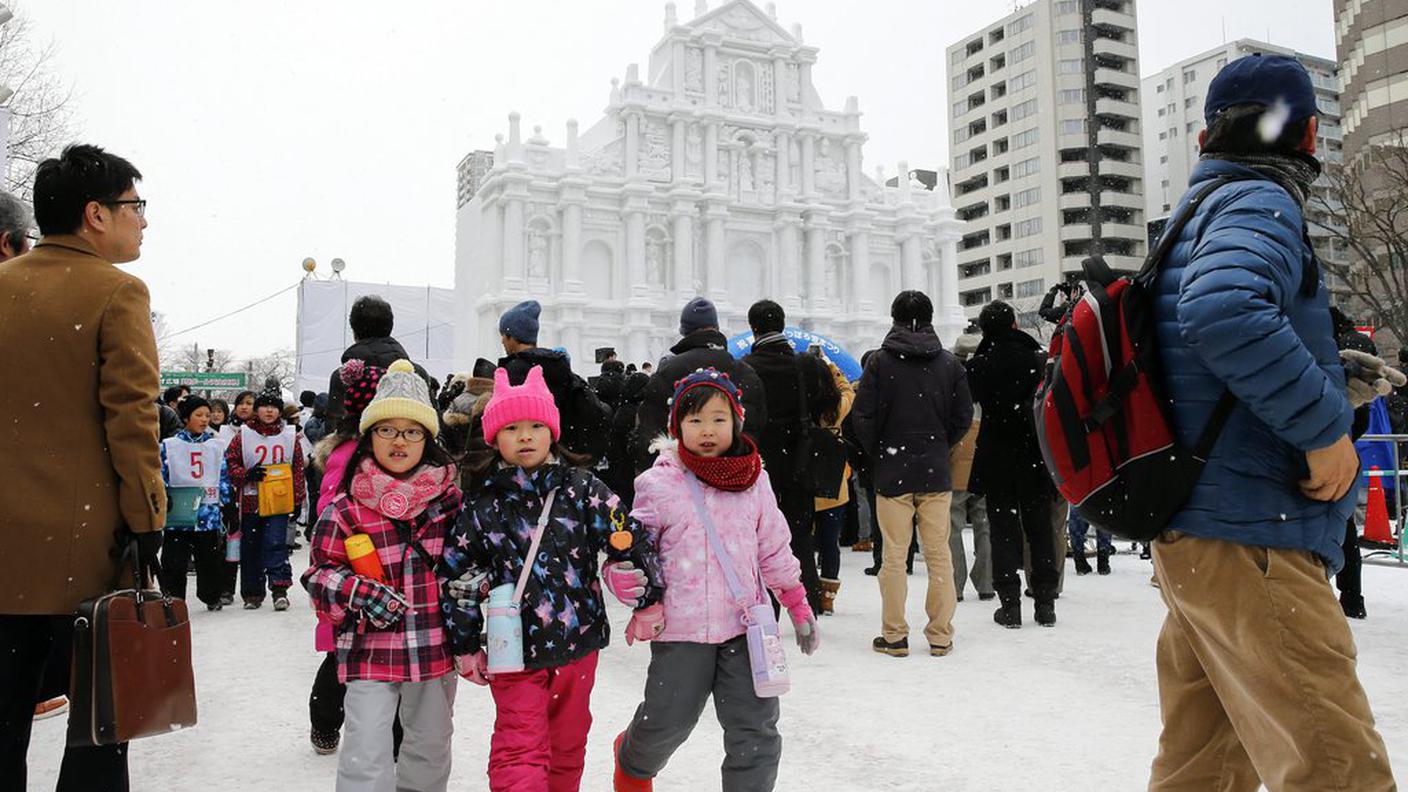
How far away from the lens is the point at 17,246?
12.9 ft

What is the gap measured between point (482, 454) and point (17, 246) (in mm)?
2408

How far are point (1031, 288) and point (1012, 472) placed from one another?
6188 cm

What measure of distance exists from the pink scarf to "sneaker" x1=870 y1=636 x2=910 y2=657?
347 cm

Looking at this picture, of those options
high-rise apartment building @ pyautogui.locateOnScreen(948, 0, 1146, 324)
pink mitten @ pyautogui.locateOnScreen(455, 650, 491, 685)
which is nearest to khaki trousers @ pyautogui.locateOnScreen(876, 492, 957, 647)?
pink mitten @ pyautogui.locateOnScreen(455, 650, 491, 685)

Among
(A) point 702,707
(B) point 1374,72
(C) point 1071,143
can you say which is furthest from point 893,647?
(C) point 1071,143

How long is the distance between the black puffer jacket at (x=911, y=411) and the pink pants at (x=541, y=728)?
10.5 ft

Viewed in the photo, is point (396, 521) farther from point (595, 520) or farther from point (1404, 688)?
point (1404, 688)

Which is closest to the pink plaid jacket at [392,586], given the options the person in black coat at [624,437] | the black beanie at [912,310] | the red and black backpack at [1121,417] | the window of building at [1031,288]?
the red and black backpack at [1121,417]

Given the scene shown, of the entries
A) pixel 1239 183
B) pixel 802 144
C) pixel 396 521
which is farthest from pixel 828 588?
pixel 802 144

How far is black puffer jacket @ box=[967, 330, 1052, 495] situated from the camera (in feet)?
21.1

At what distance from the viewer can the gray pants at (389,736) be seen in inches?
113

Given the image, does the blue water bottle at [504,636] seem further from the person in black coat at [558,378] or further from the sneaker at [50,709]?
the sneaker at [50,709]

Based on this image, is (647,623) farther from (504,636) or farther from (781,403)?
(781,403)

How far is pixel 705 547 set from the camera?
10.3 feet
